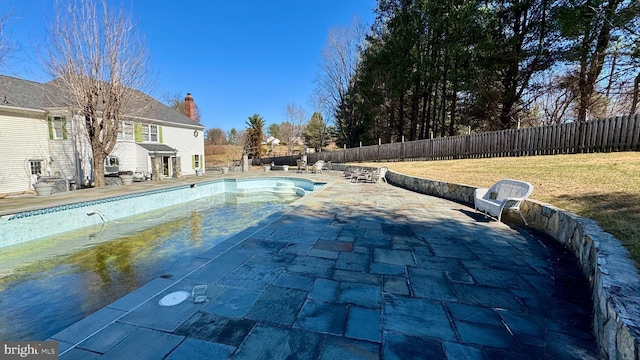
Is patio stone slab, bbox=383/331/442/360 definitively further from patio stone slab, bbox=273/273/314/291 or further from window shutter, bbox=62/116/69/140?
window shutter, bbox=62/116/69/140

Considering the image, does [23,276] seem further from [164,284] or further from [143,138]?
[143,138]

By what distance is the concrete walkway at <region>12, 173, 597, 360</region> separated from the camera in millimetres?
1764

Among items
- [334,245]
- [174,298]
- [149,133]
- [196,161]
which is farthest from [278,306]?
[196,161]

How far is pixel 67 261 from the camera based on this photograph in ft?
14.9

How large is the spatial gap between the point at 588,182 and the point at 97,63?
1500cm

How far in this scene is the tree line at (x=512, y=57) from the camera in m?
10.4

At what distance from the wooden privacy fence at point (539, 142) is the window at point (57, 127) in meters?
18.3

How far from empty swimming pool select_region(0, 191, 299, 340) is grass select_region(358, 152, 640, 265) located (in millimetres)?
5625

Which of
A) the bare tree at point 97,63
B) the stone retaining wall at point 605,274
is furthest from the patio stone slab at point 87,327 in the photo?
the bare tree at point 97,63

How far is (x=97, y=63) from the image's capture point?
31.5 ft

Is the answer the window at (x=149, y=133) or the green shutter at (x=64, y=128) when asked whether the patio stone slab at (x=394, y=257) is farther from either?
the window at (x=149, y=133)

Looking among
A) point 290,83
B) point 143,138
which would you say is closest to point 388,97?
point 290,83

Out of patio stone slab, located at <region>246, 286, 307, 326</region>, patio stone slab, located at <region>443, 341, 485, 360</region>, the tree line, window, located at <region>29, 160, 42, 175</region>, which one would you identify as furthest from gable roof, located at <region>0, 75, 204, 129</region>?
the tree line

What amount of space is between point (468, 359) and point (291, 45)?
23385 mm
